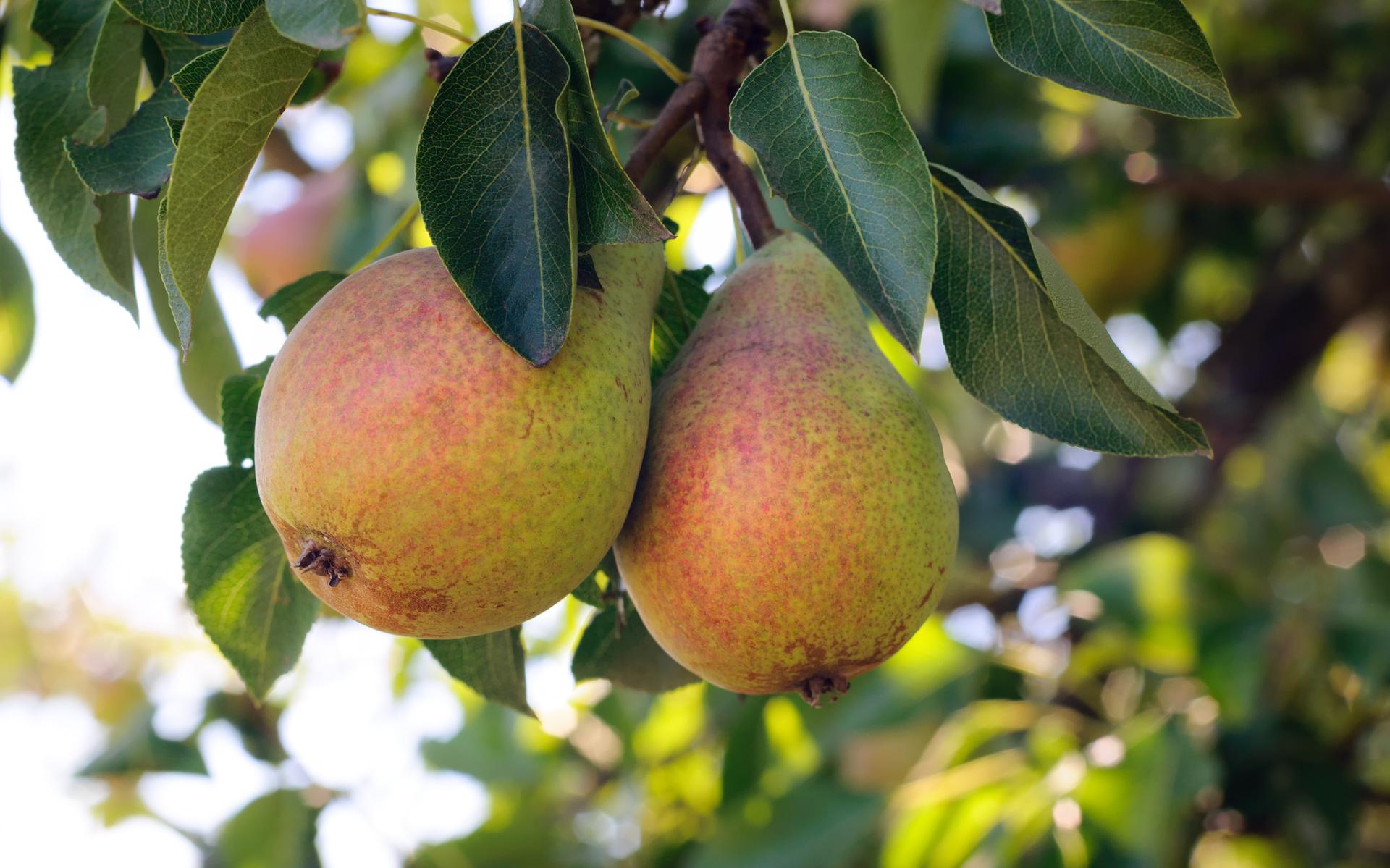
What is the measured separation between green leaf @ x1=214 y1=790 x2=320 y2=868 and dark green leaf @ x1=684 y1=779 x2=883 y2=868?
0.78 metres

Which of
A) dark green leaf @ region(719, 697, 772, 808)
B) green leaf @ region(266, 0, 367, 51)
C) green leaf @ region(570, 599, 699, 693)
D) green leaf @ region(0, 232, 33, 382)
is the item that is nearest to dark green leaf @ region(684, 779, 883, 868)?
dark green leaf @ region(719, 697, 772, 808)

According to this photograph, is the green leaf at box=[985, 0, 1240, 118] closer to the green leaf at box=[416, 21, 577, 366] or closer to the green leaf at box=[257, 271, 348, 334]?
the green leaf at box=[416, 21, 577, 366]

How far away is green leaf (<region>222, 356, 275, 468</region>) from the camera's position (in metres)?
1.16

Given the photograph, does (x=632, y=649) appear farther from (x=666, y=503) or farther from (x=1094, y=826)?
(x=1094, y=826)

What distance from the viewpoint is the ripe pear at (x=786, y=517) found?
0.93 metres

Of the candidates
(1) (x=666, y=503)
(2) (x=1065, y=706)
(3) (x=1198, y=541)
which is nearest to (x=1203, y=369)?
(3) (x=1198, y=541)

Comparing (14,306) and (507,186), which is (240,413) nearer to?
(507,186)

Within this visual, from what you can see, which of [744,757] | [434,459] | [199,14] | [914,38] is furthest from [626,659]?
[914,38]

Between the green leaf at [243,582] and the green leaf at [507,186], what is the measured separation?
16.6 inches

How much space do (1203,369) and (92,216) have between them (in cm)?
320

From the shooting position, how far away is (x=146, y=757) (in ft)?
7.97

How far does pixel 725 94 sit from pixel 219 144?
19.9 inches

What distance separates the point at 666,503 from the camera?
0.97 meters

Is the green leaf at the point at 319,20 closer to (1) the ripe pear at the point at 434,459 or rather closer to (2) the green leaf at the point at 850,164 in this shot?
(1) the ripe pear at the point at 434,459
